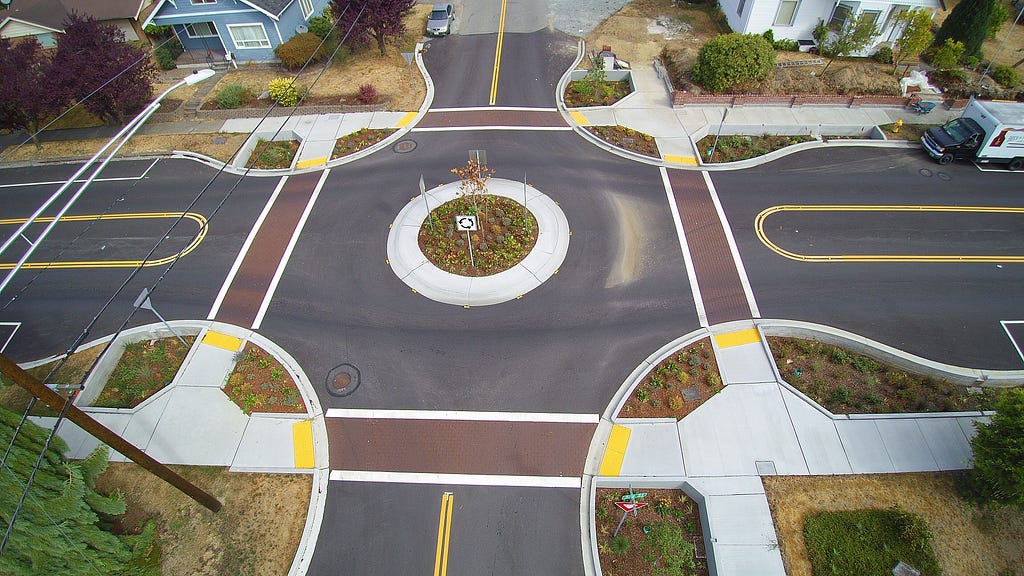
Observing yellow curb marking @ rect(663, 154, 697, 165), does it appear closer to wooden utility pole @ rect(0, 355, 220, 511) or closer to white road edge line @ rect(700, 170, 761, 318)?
white road edge line @ rect(700, 170, 761, 318)

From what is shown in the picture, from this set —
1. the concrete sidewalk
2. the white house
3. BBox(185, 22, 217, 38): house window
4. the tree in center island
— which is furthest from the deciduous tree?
BBox(185, 22, 217, 38): house window

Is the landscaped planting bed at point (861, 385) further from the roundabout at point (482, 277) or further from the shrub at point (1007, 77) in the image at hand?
the shrub at point (1007, 77)

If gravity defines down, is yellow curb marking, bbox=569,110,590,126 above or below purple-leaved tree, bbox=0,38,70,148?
below

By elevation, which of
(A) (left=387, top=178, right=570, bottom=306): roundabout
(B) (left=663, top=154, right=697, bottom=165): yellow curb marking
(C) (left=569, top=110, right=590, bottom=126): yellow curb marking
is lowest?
(A) (left=387, top=178, right=570, bottom=306): roundabout

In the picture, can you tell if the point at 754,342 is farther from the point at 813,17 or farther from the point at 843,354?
the point at 813,17

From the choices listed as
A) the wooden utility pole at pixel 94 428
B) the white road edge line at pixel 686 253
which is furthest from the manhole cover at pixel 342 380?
the white road edge line at pixel 686 253
